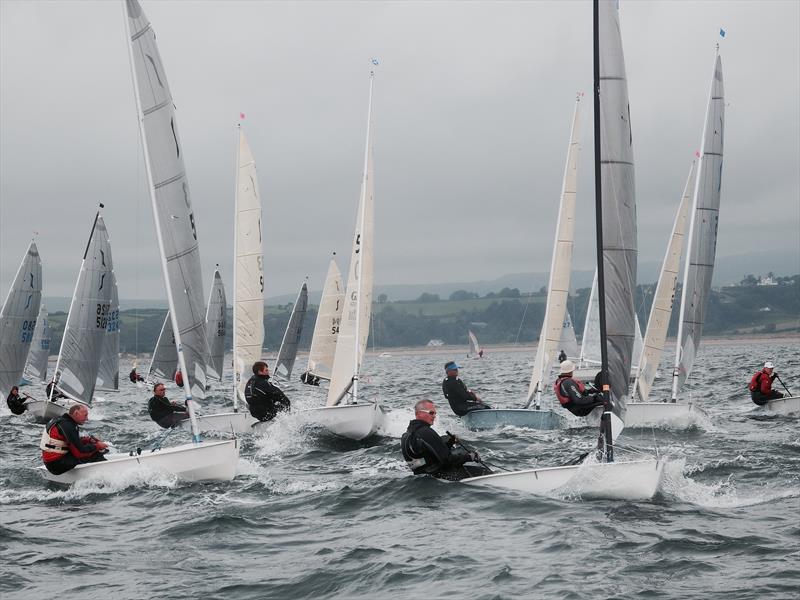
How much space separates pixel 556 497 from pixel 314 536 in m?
2.89

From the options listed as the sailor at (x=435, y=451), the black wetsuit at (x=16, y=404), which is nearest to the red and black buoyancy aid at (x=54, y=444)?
the sailor at (x=435, y=451)

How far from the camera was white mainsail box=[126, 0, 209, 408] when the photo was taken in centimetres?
1333

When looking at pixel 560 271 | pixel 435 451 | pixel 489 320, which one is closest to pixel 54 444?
pixel 435 451

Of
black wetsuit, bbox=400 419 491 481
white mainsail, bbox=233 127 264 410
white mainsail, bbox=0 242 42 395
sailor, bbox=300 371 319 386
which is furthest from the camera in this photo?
white mainsail, bbox=0 242 42 395

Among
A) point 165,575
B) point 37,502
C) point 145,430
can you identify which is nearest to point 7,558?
point 165,575

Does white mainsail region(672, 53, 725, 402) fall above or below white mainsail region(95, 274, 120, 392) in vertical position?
above

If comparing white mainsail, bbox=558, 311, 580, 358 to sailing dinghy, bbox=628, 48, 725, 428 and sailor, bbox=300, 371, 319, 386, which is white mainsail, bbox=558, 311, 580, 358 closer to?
sailor, bbox=300, 371, 319, 386

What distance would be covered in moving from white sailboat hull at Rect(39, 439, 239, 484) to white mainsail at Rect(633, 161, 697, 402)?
39.7ft

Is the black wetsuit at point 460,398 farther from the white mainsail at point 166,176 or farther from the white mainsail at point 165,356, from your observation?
the white mainsail at point 165,356

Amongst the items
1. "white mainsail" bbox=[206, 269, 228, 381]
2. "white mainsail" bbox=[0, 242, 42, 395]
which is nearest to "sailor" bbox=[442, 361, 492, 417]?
"white mainsail" bbox=[0, 242, 42, 395]

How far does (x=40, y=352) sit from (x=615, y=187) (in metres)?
31.2

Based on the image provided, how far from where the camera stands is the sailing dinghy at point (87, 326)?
76.8ft

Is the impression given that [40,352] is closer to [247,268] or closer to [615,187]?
[247,268]

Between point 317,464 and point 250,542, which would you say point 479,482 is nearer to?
point 250,542
